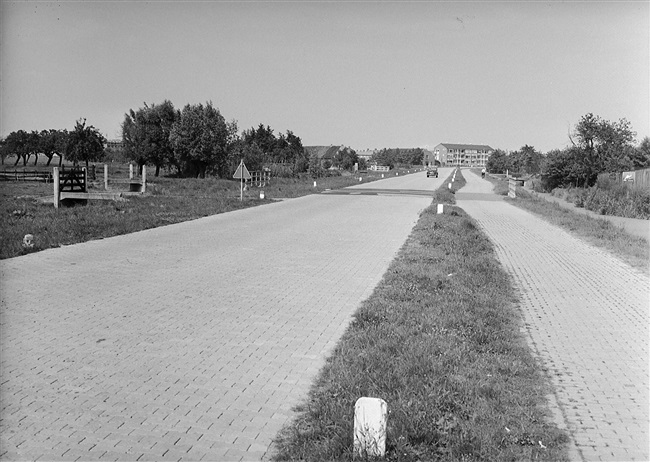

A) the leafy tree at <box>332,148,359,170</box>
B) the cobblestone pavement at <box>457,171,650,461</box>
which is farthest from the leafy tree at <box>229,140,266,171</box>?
the leafy tree at <box>332,148,359,170</box>

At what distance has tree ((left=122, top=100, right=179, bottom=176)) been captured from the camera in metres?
51.1

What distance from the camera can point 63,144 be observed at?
62.1 m

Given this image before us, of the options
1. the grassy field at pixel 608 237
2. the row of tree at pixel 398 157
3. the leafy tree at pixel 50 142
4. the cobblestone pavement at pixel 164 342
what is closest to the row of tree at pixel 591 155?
the grassy field at pixel 608 237

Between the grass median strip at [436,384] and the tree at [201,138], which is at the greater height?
the tree at [201,138]

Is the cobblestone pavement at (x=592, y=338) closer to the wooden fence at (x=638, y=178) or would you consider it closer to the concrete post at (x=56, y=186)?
the concrete post at (x=56, y=186)

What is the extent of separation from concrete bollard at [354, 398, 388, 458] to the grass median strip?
111mm

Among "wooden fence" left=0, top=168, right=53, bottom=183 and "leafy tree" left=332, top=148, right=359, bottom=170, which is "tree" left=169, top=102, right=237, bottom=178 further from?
"leafy tree" left=332, top=148, right=359, bottom=170

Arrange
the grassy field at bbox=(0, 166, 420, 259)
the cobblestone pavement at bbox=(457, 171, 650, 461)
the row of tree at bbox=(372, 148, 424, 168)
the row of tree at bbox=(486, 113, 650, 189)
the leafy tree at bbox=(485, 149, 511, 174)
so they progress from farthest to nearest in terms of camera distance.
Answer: the row of tree at bbox=(372, 148, 424, 168)
the leafy tree at bbox=(485, 149, 511, 174)
the row of tree at bbox=(486, 113, 650, 189)
the grassy field at bbox=(0, 166, 420, 259)
the cobblestone pavement at bbox=(457, 171, 650, 461)

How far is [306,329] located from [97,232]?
9.48 metres

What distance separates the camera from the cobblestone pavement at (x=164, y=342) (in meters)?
4.23

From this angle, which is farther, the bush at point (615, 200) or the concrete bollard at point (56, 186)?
the bush at point (615, 200)

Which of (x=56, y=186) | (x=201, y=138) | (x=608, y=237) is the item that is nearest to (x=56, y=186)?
(x=56, y=186)

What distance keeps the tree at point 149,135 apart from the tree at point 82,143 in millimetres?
6577

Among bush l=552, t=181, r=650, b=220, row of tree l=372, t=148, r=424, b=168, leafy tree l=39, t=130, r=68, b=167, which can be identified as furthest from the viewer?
row of tree l=372, t=148, r=424, b=168
